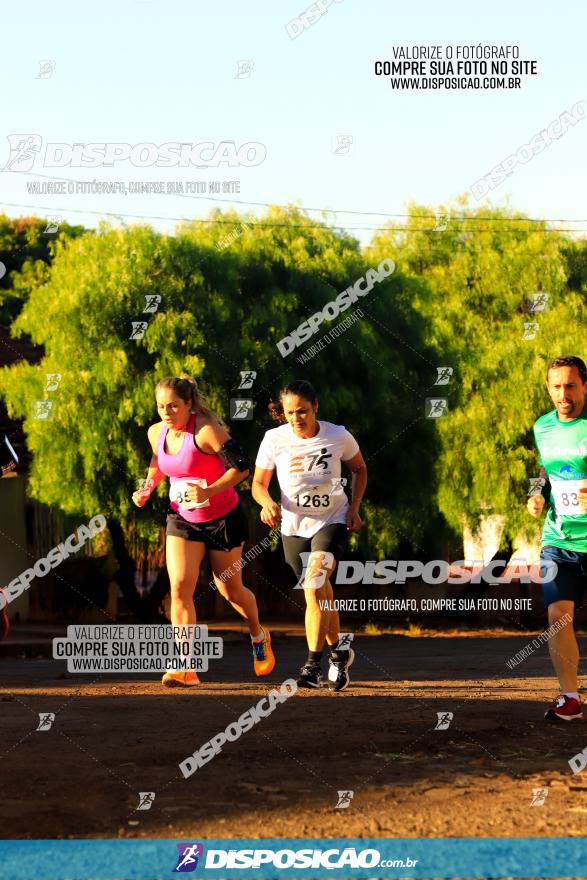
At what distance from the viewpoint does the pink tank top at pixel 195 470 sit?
980 centimetres

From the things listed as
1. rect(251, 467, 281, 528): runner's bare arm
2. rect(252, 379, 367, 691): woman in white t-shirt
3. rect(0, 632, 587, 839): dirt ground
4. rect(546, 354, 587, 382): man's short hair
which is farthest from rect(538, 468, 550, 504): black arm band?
rect(251, 467, 281, 528): runner's bare arm

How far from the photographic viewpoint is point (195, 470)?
9.81 meters

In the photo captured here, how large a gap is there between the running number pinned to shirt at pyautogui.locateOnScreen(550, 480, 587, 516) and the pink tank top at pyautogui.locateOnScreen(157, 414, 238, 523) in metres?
2.50

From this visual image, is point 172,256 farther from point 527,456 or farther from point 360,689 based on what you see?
point 360,689

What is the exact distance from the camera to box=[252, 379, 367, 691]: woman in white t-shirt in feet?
31.5

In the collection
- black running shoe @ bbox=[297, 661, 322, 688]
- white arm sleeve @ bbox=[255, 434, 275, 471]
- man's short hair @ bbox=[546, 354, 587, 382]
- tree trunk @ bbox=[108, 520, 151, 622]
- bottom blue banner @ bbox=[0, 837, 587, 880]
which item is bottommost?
bottom blue banner @ bbox=[0, 837, 587, 880]

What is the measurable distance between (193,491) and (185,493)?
0.08m

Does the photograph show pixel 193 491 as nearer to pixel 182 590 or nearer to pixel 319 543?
pixel 182 590

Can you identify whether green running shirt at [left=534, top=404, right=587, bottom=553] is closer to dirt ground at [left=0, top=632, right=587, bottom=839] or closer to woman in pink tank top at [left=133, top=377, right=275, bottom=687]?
dirt ground at [left=0, top=632, right=587, bottom=839]

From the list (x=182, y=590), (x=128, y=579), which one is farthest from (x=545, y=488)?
(x=128, y=579)

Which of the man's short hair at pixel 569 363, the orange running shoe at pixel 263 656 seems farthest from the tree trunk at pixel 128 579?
the man's short hair at pixel 569 363

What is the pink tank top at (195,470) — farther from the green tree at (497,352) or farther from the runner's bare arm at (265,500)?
the green tree at (497,352)

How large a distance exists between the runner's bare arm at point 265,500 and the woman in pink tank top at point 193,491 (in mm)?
170

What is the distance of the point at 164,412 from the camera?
9.74 m
